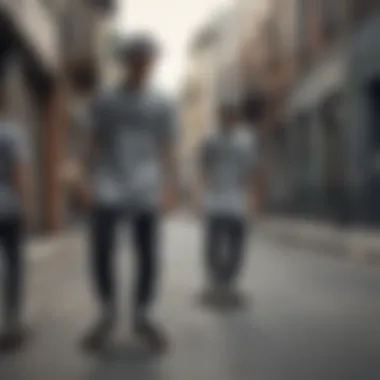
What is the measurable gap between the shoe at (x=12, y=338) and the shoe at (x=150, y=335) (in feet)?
0.38

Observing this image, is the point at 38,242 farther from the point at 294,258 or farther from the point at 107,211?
the point at 294,258

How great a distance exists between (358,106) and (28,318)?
0.49m

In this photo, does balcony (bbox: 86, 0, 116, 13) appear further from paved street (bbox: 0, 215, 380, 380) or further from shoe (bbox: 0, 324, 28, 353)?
shoe (bbox: 0, 324, 28, 353)

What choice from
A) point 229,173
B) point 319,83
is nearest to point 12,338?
point 229,173

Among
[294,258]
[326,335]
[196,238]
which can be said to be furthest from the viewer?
[294,258]

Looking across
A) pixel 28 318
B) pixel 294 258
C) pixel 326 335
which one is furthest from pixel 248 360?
pixel 28 318

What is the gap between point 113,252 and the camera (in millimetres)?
935

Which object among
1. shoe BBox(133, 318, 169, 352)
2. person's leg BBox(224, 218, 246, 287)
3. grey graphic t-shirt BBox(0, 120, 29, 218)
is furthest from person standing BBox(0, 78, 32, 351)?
person's leg BBox(224, 218, 246, 287)

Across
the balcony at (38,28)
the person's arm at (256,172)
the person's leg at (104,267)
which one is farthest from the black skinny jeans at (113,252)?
the balcony at (38,28)

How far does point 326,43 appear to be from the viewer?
27.9 inches

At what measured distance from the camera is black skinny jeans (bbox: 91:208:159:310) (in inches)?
36.0

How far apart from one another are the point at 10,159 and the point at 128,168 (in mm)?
119

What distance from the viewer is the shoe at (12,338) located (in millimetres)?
916

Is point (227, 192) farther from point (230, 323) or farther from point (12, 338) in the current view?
point (12, 338)
